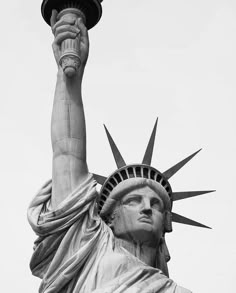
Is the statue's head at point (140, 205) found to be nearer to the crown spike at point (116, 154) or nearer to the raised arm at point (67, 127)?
the crown spike at point (116, 154)

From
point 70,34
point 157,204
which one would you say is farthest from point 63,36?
point 157,204

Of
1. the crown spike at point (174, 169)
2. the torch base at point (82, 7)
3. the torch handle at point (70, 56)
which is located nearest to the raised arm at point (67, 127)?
the torch handle at point (70, 56)

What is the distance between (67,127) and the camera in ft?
60.5

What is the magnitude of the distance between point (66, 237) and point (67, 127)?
2149 millimetres

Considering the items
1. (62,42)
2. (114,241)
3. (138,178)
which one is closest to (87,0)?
(62,42)

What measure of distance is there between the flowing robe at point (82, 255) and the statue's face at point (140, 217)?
373 millimetres

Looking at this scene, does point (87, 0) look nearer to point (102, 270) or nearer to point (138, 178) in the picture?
point (138, 178)

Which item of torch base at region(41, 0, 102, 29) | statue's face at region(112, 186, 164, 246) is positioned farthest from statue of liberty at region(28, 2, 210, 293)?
torch base at region(41, 0, 102, 29)

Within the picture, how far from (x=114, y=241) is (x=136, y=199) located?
99 cm

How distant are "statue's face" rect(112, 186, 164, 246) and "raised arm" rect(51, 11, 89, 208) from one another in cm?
100

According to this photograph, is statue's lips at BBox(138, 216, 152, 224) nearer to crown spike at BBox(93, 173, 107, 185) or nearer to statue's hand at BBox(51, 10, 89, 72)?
crown spike at BBox(93, 173, 107, 185)

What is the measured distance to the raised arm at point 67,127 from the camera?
18094 millimetres

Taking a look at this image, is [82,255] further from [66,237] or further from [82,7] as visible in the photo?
[82,7]

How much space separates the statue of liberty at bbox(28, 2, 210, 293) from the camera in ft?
56.3
